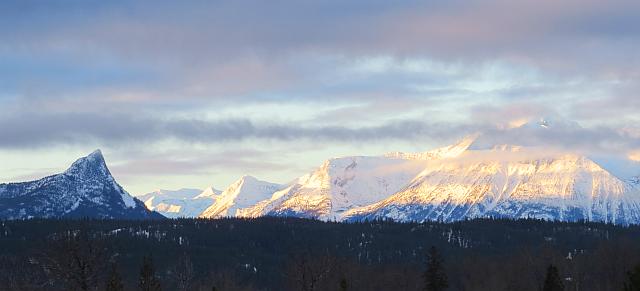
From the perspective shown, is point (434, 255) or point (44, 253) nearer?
point (44, 253)

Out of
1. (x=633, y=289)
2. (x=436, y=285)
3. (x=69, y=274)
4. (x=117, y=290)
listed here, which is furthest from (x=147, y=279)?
(x=633, y=289)

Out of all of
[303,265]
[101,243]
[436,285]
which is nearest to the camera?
[101,243]

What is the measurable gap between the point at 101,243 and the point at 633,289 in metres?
67.1

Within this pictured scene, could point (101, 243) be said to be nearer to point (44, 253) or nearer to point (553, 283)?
point (44, 253)

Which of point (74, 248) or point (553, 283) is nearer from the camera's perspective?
point (74, 248)

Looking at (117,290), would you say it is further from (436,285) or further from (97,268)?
(436,285)

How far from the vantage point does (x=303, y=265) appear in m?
182

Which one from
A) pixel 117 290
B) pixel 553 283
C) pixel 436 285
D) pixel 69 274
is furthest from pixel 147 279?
pixel 553 283

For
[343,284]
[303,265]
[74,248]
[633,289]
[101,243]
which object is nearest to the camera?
[633,289]

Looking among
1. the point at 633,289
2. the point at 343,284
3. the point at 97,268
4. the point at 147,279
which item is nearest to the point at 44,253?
the point at 97,268

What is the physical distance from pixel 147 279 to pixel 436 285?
4320cm

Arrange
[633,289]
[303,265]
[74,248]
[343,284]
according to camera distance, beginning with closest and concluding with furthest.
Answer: [633,289] → [74,248] → [343,284] → [303,265]

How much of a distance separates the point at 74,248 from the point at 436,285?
61658mm

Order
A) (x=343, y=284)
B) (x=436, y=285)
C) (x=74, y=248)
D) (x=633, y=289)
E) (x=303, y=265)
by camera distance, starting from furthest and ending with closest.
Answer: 1. (x=303, y=265)
2. (x=436, y=285)
3. (x=343, y=284)
4. (x=74, y=248)
5. (x=633, y=289)
